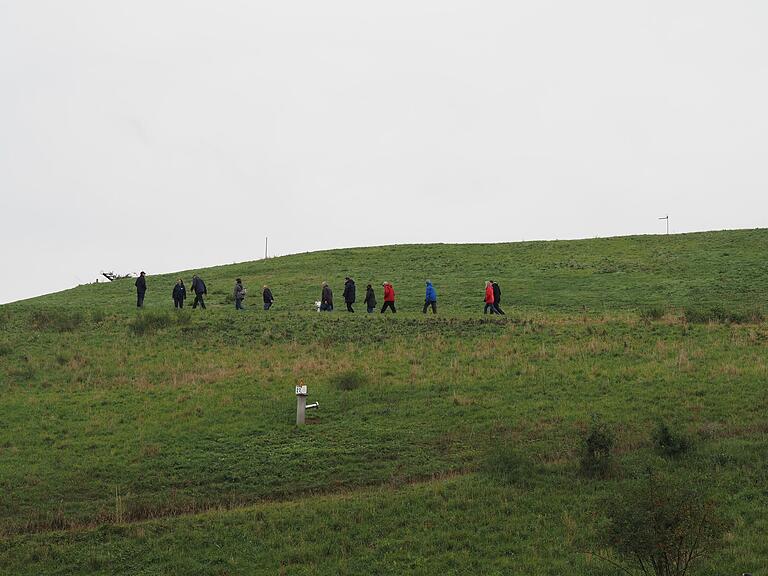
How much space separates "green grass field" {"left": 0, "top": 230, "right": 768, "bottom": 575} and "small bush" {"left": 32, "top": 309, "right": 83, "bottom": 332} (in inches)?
8.2

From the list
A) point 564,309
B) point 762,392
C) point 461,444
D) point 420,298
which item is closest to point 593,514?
point 461,444

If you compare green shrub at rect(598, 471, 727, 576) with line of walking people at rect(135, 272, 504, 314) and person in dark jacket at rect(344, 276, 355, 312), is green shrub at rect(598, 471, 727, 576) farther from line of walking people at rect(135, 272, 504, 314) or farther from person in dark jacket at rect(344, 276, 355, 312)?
person in dark jacket at rect(344, 276, 355, 312)

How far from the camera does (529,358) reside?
27391 millimetres

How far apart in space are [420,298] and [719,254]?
21.0 meters

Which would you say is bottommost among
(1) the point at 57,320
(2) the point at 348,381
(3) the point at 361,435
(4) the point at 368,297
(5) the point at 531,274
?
(3) the point at 361,435

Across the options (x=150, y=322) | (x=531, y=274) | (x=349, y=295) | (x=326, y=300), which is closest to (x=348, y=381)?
(x=150, y=322)

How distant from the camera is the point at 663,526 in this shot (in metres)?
12.0

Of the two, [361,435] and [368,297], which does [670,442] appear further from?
[368,297]

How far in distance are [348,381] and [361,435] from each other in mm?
4453

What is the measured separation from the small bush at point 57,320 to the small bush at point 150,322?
3.12m

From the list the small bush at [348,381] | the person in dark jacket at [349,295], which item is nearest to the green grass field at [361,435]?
the small bush at [348,381]

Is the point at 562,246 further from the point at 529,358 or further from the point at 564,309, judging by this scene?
the point at 529,358

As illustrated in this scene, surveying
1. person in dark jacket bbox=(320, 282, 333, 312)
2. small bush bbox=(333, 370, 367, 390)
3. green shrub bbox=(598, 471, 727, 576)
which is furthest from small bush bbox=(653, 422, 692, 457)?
person in dark jacket bbox=(320, 282, 333, 312)

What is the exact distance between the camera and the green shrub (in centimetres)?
1188
